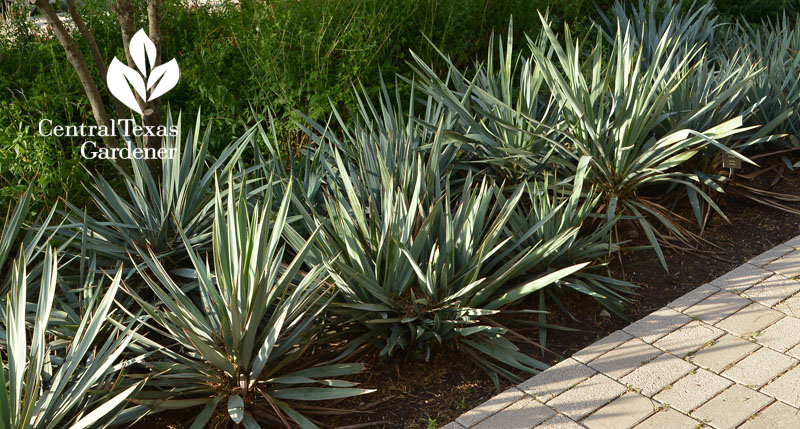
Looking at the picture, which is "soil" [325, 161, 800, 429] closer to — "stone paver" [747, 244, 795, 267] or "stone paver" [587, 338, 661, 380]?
"stone paver" [747, 244, 795, 267]

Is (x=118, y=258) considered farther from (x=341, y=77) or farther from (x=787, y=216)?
(x=787, y=216)

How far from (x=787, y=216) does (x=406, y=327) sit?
257cm

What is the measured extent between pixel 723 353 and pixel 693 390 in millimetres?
331

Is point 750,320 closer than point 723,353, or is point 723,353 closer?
point 723,353

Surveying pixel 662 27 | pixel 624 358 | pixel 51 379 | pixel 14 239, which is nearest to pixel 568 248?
pixel 624 358

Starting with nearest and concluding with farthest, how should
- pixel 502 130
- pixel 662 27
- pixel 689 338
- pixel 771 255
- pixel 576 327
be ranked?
pixel 689 338
pixel 576 327
pixel 771 255
pixel 502 130
pixel 662 27

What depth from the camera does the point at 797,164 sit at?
15.4 ft

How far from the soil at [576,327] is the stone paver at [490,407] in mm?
95

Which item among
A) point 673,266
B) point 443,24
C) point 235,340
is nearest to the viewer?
point 235,340

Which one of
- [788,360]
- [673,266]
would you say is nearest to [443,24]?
[673,266]

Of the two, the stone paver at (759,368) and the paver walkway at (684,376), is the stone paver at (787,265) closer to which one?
the paver walkway at (684,376)

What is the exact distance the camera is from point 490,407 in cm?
279

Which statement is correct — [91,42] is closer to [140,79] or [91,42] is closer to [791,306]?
[140,79]

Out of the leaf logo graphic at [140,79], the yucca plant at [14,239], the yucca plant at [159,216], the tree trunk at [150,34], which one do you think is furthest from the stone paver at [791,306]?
the leaf logo graphic at [140,79]
